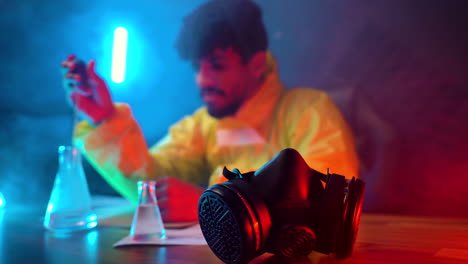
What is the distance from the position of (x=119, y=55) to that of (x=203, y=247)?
43.2 inches

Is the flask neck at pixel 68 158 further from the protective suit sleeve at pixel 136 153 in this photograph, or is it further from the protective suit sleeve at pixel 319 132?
the protective suit sleeve at pixel 319 132

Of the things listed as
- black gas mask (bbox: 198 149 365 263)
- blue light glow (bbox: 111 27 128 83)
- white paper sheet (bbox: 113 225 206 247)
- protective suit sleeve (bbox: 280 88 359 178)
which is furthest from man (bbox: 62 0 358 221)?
black gas mask (bbox: 198 149 365 263)

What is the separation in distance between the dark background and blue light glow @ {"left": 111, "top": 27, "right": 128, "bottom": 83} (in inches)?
1.3

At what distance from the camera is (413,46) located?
3.60ft

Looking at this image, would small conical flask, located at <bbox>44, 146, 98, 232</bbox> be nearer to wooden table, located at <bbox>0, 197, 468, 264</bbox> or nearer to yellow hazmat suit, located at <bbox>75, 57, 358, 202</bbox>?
wooden table, located at <bbox>0, 197, 468, 264</bbox>

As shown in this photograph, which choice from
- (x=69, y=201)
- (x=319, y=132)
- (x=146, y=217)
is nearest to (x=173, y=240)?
(x=146, y=217)

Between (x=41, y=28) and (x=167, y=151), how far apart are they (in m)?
0.80

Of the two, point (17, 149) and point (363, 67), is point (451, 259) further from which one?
point (17, 149)

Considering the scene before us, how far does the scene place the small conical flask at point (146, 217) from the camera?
75 cm

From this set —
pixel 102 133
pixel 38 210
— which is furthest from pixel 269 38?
pixel 38 210

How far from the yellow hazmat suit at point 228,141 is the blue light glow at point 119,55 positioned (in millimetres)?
153

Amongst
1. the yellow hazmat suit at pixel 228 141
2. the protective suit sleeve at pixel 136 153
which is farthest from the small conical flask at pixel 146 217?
the protective suit sleeve at pixel 136 153

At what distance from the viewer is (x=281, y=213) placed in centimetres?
54

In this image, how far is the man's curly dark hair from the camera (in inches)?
51.6
